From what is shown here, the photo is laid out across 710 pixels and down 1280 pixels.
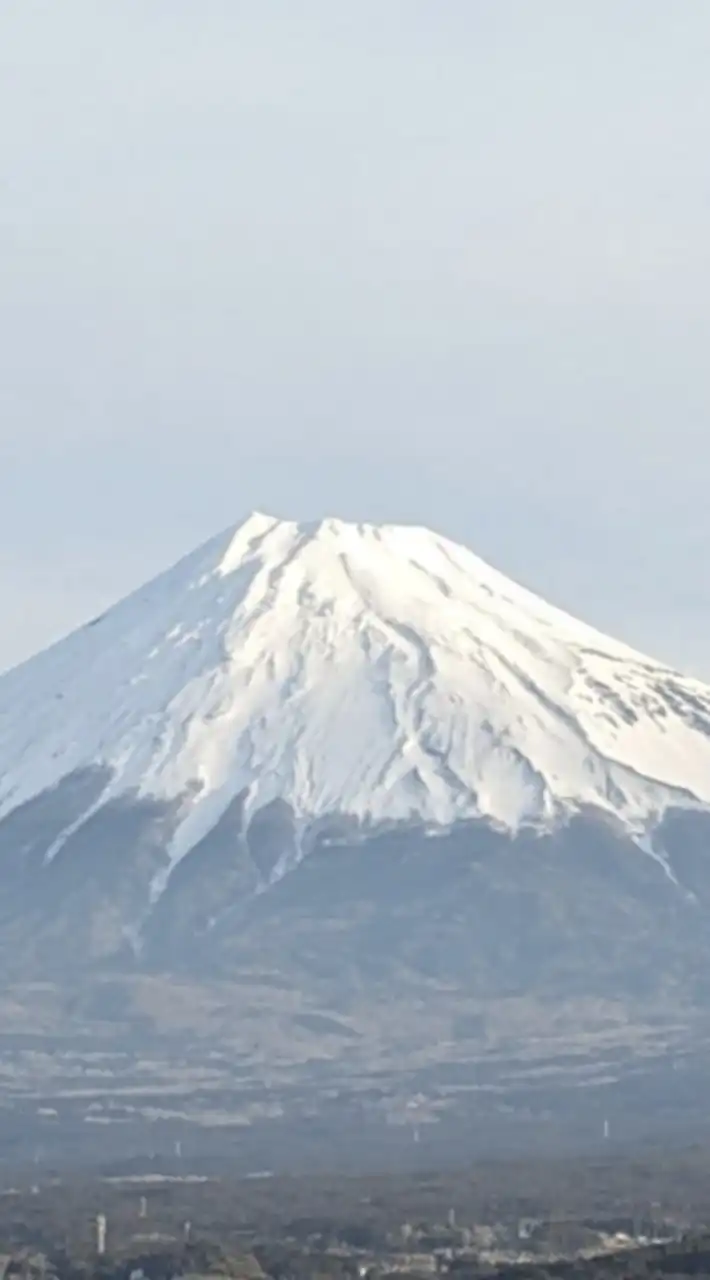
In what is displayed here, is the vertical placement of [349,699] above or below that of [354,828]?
above

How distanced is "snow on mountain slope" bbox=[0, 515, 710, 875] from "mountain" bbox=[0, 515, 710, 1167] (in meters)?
0.19

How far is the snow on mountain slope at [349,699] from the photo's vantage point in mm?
173375

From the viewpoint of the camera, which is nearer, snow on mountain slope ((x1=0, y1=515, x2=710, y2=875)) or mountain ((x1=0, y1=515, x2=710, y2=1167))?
mountain ((x1=0, y1=515, x2=710, y2=1167))

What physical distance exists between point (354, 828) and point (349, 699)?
12.4 meters

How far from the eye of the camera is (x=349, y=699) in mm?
180625

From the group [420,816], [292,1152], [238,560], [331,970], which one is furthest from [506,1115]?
[238,560]

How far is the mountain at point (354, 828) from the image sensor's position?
149000 mm

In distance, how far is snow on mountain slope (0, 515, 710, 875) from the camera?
6826 inches

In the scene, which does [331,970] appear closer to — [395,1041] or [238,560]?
[395,1041]

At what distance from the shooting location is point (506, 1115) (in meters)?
130

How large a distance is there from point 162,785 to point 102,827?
4061mm

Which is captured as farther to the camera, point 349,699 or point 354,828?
point 349,699

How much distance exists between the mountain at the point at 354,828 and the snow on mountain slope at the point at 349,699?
19cm

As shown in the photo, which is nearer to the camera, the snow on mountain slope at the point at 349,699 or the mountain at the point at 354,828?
Answer: the mountain at the point at 354,828
